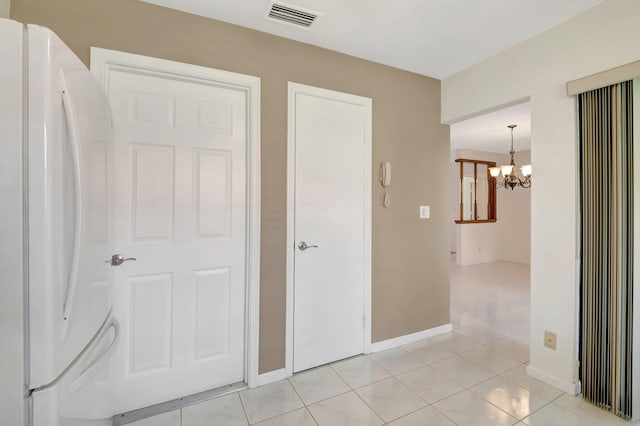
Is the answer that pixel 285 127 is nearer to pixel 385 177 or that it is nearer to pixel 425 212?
pixel 385 177

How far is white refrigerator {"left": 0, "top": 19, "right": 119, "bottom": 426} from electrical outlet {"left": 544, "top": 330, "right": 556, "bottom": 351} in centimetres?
272

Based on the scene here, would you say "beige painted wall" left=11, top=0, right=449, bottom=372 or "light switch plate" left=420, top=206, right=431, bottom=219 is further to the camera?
"light switch plate" left=420, top=206, right=431, bottom=219

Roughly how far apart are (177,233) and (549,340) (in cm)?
271

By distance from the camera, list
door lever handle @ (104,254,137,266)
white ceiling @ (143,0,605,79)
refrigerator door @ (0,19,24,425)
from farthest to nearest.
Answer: white ceiling @ (143,0,605,79) → door lever handle @ (104,254,137,266) → refrigerator door @ (0,19,24,425)

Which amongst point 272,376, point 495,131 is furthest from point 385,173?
point 495,131

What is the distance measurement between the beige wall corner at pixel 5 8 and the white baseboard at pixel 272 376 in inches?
98.8

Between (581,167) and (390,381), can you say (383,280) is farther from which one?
(581,167)

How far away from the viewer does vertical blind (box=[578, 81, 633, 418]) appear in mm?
1746

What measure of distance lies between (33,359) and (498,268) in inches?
Answer: 275

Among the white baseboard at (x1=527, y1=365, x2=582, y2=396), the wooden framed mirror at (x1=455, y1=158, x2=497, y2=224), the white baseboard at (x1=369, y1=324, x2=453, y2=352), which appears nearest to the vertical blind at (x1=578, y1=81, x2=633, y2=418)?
the white baseboard at (x1=527, y1=365, x2=582, y2=396)

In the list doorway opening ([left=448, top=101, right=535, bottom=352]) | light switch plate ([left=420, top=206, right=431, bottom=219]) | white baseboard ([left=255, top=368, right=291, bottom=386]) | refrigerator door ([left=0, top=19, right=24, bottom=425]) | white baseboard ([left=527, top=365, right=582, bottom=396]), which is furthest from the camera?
doorway opening ([left=448, top=101, right=535, bottom=352])

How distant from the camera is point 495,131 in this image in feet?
15.9

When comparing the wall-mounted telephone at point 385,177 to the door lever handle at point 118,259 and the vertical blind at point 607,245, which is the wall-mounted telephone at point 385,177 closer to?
the vertical blind at point 607,245

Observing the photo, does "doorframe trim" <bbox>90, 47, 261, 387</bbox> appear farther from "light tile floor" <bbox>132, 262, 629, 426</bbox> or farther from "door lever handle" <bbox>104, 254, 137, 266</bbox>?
"door lever handle" <bbox>104, 254, 137, 266</bbox>
